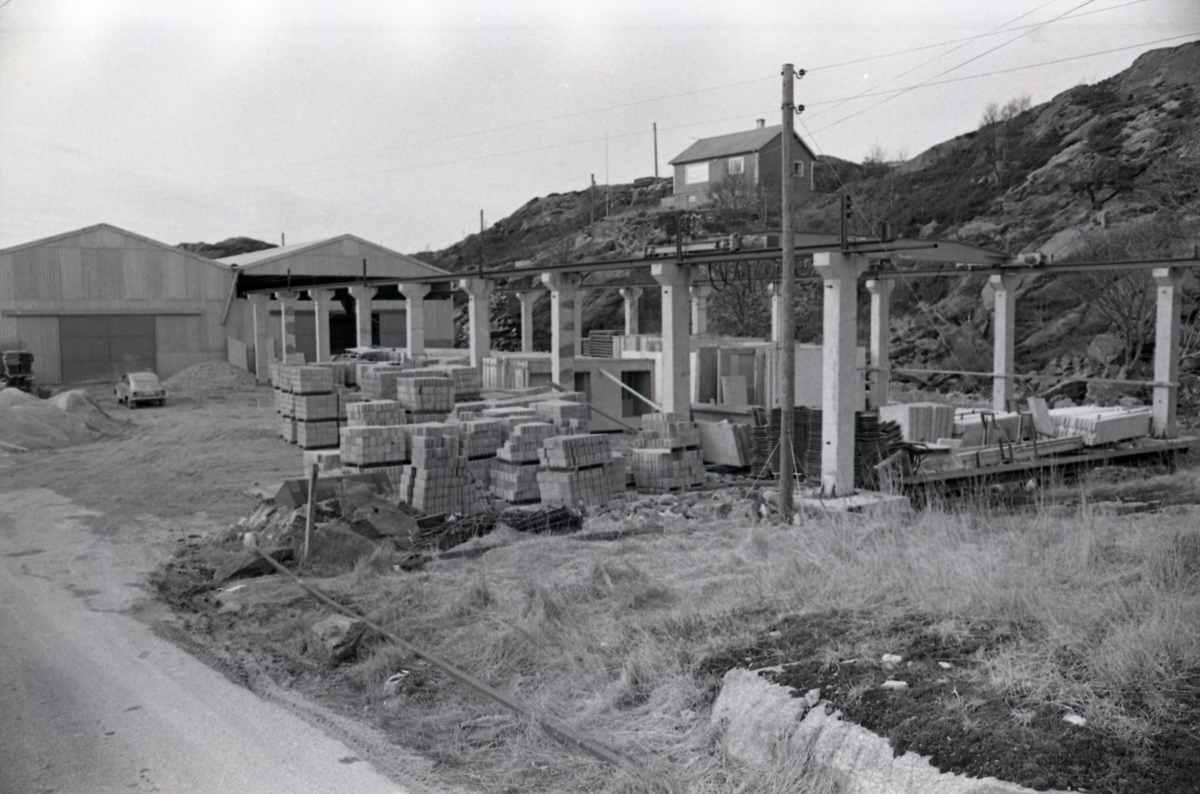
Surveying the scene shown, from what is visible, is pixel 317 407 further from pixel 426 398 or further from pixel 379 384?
pixel 426 398

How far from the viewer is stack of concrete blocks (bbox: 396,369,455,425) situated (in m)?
21.7

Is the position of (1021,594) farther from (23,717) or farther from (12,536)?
(12,536)

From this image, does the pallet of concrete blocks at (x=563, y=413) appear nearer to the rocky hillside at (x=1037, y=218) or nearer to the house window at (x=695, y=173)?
the rocky hillside at (x=1037, y=218)

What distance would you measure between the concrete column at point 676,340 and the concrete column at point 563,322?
526 centimetres

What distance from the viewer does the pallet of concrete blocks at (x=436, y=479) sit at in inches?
619

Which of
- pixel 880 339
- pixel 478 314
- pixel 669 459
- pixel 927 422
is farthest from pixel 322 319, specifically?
pixel 927 422

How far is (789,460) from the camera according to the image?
47.2 ft

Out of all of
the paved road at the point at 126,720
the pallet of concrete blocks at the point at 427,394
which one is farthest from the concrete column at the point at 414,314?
the paved road at the point at 126,720

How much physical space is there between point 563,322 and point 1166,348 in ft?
A: 49.9

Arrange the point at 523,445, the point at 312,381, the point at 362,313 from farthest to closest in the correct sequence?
the point at 362,313 → the point at 312,381 → the point at 523,445

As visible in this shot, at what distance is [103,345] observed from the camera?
135 ft

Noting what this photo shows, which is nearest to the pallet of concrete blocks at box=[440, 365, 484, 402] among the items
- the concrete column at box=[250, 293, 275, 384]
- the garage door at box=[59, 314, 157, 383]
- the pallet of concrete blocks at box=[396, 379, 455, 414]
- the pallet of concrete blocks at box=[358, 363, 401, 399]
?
the pallet of concrete blocks at box=[358, 363, 401, 399]

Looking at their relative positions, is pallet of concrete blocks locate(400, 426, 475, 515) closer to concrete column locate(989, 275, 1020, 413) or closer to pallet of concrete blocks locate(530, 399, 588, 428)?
pallet of concrete blocks locate(530, 399, 588, 428)

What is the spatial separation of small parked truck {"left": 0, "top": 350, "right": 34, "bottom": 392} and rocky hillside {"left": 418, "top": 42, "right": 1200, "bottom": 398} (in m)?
18.0
